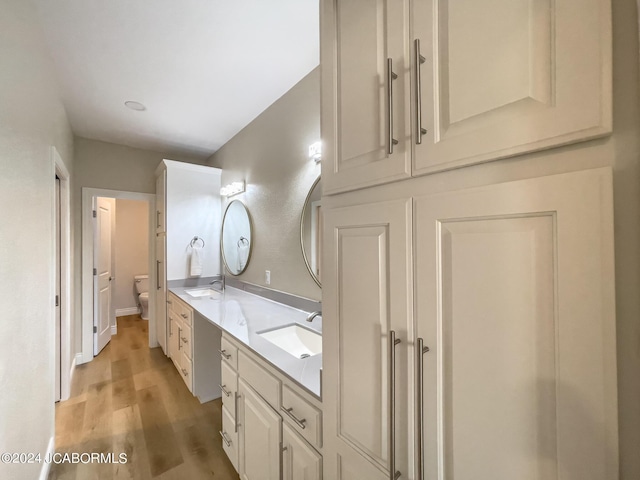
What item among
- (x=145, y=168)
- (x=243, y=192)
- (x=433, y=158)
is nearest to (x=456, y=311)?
(x=433, y=158)

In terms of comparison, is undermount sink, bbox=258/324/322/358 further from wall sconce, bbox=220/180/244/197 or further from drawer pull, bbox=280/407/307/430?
wall sconce, bbox=220/180/244/197

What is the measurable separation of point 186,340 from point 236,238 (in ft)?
3.79

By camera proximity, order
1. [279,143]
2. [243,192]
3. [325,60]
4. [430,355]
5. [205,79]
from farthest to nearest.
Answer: [243,192] < [279,143] < [205,79] < [325,60] < [430,355]

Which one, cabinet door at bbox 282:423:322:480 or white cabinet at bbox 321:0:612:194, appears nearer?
white cabinet at bbox 321:0:612:194

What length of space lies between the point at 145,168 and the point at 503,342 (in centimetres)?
432

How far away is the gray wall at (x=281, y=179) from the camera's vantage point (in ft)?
6.79

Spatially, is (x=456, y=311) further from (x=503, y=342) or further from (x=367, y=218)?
(x=367, y=218)

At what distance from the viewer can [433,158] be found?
60cm

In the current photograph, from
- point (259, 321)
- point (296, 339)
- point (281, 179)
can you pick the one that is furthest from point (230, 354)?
point (281, 179)

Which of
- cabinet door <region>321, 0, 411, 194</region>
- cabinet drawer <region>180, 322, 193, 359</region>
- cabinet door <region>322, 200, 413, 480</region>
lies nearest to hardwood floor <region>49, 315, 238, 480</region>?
cabinet drawer <region>180, 322, 193, 359</region>

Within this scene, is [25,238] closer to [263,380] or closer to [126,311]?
[263,380]

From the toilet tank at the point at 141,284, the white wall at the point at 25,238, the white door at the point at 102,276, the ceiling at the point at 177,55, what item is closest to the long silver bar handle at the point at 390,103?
the ceiling at the point at 177,55

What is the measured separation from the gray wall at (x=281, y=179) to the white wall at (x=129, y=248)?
3.53m

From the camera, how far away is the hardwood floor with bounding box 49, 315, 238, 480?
1723 millimetres
